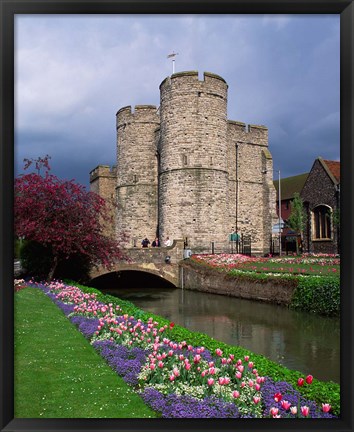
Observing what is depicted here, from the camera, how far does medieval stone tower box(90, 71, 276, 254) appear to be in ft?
90.9

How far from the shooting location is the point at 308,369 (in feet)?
28.2

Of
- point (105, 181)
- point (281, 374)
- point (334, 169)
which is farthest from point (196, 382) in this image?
point (105, 181)

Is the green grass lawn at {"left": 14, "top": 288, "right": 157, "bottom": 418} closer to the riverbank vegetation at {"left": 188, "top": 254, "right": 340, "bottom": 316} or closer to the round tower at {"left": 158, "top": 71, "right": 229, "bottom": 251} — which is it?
the riverbank vegetation at {"left": 188, "top": 254, "right": 340, "bottom": 316}

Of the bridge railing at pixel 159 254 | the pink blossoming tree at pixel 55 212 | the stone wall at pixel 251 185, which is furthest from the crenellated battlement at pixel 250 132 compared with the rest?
the pink blossoming tree at pixel 55 212

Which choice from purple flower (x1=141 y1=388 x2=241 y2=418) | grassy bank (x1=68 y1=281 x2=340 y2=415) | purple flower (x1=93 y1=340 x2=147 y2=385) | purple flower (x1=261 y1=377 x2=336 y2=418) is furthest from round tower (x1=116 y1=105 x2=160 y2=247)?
purple flower (x1=141 y1=388 x2=241 y2=418)

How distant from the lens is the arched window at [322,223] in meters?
33.6

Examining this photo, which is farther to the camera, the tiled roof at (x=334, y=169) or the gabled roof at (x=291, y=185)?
the gabled roof at (x=291, y=185)

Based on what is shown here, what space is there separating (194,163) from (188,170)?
0.59 m

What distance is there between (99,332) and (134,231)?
25718 millimetres

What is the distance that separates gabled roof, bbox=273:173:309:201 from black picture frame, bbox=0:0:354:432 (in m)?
46.0

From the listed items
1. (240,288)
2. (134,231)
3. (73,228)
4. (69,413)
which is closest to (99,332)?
(69,413)

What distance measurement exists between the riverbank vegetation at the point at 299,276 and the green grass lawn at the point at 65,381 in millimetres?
8369
